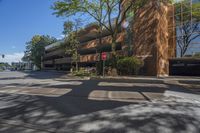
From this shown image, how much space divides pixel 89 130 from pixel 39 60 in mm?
104456

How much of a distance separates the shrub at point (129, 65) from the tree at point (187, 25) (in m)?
5.14

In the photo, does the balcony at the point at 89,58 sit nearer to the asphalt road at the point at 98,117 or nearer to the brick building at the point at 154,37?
the brick building at the point at 154,37

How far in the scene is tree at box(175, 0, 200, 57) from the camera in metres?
34.7

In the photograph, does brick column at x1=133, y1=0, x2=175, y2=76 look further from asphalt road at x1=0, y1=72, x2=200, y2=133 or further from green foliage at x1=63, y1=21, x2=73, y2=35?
asphalt road at x1=0, y1=72, x2=200, y2=133

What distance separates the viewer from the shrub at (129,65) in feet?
115

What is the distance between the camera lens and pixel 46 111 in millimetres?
10852

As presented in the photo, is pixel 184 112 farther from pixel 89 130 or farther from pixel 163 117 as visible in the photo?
pixel 89 130

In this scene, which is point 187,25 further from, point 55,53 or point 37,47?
point 37,47

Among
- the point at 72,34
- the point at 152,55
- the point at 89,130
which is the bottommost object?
the point at 89,130

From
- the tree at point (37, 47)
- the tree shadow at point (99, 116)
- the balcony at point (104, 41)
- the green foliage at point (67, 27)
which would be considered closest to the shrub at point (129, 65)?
the balcony at point (104, 41)

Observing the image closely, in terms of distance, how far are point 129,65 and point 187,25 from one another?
8091 mm

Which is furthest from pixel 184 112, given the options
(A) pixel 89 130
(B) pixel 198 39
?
(B) pixel 198 39

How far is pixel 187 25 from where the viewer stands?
3556 centimetres

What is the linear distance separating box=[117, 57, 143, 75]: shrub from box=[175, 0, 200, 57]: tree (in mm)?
5142
